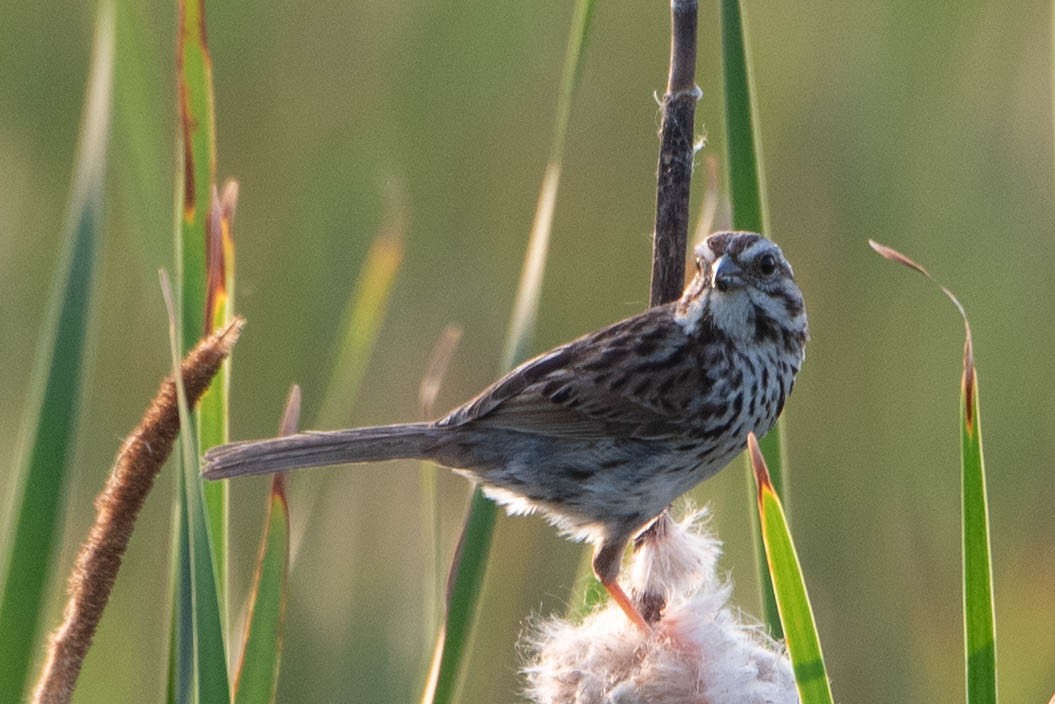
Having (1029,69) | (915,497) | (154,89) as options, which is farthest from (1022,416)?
(154,89)

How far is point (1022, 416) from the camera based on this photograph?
404 centimetres

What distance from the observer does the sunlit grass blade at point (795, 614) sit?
155 cm

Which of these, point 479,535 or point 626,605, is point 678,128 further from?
point 626,605

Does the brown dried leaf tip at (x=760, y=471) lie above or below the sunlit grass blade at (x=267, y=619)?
above

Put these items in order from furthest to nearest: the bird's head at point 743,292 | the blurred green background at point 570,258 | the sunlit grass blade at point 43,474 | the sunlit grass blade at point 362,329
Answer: the blurred green background at point 570,258 → the bird's head at point 743,292 → the sunlit grass blade at point 362,329 → the sunlit grass blade at point 43,474

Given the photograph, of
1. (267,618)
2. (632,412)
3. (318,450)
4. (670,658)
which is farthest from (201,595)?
(632,412)

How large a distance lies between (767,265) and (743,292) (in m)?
0.08

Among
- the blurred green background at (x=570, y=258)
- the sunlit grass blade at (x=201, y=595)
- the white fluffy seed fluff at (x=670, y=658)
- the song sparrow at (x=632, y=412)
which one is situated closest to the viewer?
the sunlit grass blade at (x=201, y=595)

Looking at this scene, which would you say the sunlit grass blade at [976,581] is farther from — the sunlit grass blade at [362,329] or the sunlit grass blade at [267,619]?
the sunlit grass blade at [362,329]

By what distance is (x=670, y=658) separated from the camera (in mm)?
2125

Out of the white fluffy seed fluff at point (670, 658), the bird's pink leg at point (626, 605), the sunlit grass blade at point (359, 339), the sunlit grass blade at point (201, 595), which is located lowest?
the white fluffy seed fluff at point (670, 658)

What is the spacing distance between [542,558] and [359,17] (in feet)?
6.41

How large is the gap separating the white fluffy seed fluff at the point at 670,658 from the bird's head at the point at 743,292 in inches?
24.6

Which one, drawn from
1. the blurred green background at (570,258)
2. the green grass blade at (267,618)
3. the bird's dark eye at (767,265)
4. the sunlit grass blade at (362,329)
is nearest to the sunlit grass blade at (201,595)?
the green grass blade at (267,618)
